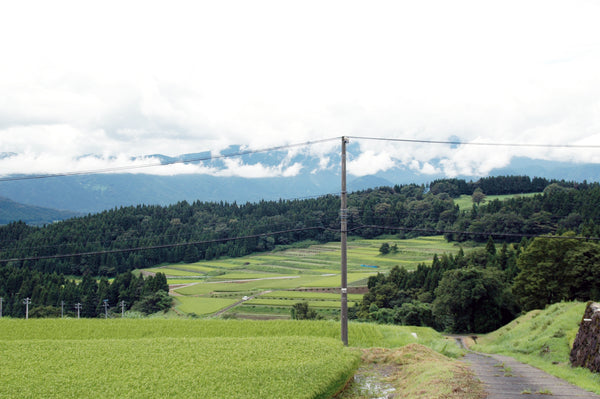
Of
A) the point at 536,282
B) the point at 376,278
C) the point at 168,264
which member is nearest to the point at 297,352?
the point at 536,282

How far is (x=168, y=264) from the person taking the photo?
9862cm

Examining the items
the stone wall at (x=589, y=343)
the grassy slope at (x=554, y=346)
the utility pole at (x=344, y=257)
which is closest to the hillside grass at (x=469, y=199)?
the grassy slope at (x=554, y=346)

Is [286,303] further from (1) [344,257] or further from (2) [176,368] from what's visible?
(2) [176,368]

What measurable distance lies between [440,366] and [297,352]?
15.0 feet

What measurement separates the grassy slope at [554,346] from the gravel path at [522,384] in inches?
21.0

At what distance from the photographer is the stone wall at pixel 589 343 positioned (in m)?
15.2

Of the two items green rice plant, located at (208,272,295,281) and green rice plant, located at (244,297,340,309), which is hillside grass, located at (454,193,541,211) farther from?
green rice plant, located at (244,297,340,309)

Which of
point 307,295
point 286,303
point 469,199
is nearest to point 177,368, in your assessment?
point 286,303

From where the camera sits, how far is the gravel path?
11.9 meters

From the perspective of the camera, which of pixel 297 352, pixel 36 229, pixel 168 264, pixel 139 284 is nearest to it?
pixel 297 352

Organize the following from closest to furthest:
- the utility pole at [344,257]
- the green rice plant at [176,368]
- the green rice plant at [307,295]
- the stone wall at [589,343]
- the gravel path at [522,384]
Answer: the gravel path at [522,384]
the green rice plant at [176,368]
the stone wall at [589,343]
the utility pole at [344,257]
the green rice plant at [307,295]

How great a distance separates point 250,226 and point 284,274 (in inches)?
1020

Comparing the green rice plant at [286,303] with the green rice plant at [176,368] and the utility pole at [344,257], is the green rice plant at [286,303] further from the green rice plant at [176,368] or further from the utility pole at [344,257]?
the green rice plant at [176,368]

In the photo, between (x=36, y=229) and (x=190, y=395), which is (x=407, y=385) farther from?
(x=36, y=229)
